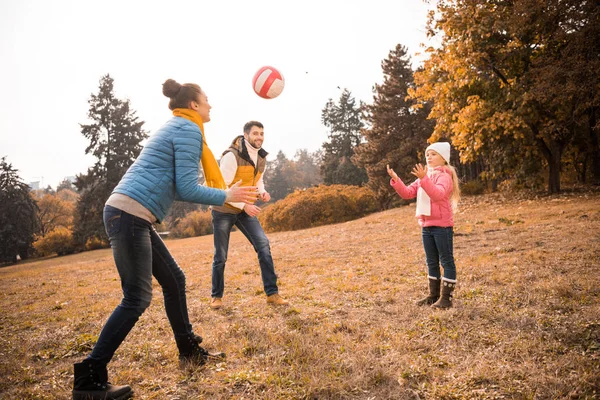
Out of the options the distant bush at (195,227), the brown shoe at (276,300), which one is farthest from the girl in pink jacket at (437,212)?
the distant bush at (195,227)

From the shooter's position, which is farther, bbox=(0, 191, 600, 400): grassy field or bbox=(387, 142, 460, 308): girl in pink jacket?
bbox=(387, 142, 460, 308): girl in pink jacket

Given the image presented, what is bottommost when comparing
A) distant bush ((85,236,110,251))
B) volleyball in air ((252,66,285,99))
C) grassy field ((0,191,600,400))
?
distant bush ((85,236,110,251))

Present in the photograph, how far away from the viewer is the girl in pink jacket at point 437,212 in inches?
165

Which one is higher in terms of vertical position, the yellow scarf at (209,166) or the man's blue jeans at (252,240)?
the yellow scarf at (209,166)

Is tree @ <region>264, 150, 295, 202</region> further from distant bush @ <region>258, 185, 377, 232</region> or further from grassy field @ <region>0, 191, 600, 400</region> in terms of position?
grassy field @ <region>0, 191, 600, 400</region>

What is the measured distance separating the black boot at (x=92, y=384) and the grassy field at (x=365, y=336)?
20cm

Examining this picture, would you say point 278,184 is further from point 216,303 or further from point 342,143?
point 216,303

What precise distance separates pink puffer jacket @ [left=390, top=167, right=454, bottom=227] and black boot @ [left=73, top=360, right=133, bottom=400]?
11.2ft

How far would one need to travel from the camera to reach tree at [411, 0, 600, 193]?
11000 millimetres

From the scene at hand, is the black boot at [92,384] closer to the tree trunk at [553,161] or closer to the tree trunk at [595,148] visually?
the tree trunk at [553,161]

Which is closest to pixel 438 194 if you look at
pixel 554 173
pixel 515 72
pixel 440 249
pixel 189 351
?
pixel 440 249

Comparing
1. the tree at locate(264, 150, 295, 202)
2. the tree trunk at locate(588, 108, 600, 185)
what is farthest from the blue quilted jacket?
the tree at locate(264, 150, 295, 202)

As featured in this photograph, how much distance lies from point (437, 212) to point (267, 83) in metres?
3.35

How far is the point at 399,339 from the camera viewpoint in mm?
3303
